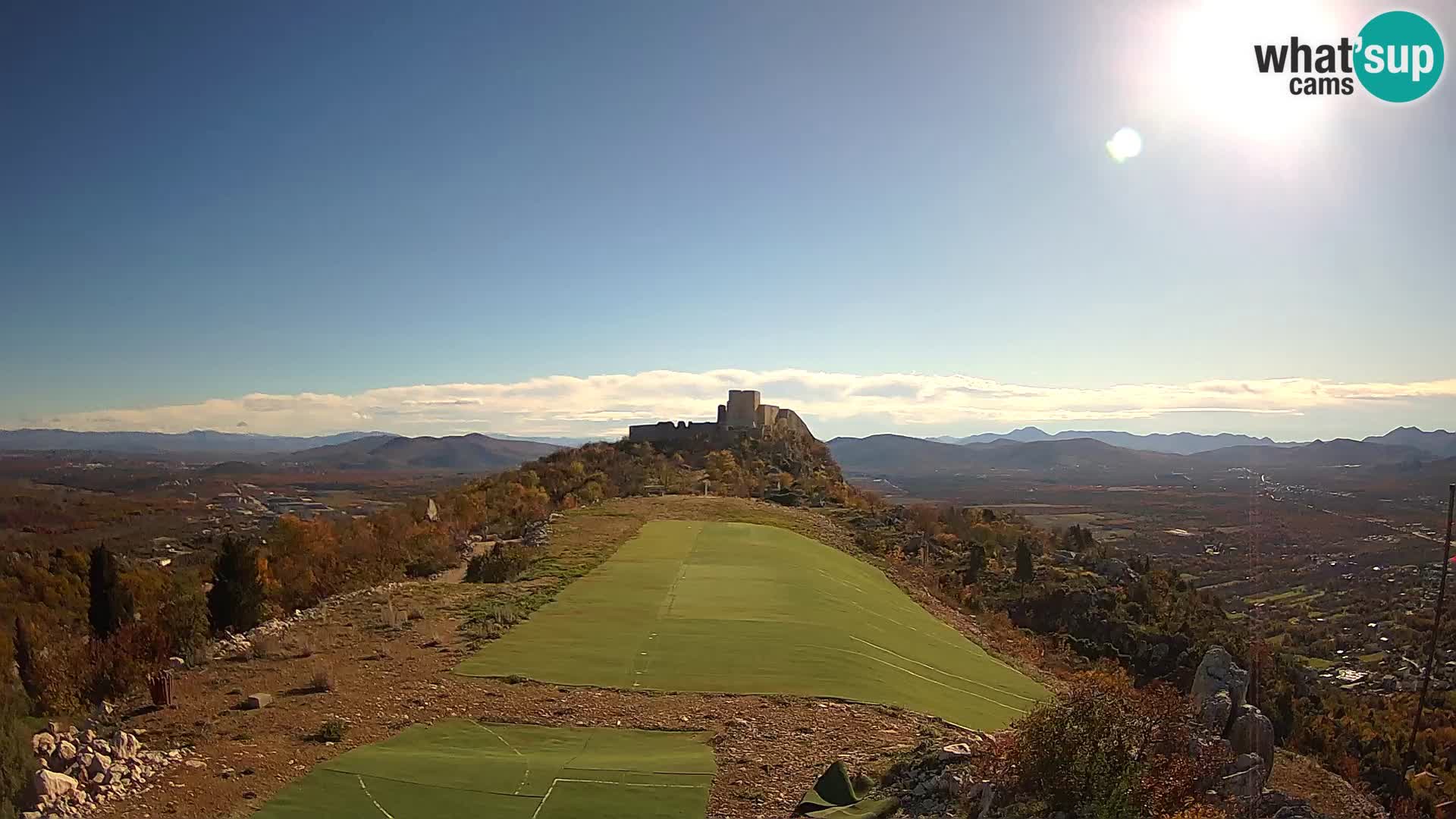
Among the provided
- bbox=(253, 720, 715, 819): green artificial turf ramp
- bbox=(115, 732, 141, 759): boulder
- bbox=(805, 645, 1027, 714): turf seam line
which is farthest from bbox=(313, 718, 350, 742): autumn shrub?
bbox=(805, 645, 1027, 714): turf seam line

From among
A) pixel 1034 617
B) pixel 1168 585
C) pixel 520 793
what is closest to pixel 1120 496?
pixel 1168 585

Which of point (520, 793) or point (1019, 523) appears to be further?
point (1019, 523)

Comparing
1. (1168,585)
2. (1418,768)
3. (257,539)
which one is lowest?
(1418,768)

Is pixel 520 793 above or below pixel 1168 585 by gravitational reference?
above

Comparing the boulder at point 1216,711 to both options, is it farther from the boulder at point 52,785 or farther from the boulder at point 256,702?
the boulder at point 52,785

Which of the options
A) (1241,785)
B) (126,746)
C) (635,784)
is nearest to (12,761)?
(126,746)

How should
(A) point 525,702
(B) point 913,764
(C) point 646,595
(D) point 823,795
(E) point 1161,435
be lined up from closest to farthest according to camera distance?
(D) point 823,795, (B) point 913,764, (A) point 525,702, (C) point 646,595, (E) point 1161,435

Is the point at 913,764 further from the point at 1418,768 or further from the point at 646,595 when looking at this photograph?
the point at 1418,768

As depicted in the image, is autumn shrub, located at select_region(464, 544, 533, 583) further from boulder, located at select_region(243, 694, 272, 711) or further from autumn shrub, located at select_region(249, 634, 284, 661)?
boulder, located at select_region(243, 694, 272, 711)
